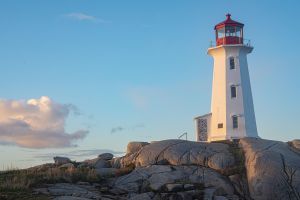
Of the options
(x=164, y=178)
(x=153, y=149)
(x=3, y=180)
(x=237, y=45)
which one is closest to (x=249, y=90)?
(x=237, y=45)

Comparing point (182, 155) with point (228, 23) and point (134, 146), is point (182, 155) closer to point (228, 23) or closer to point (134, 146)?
point (134, 146)

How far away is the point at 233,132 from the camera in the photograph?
4284 centimetres

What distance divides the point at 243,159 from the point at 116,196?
7.81 m

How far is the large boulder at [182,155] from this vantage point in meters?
26.0

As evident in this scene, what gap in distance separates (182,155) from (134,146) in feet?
14.6

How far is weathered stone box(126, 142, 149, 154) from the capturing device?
29794 mm

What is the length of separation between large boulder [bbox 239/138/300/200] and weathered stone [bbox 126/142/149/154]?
6.35m

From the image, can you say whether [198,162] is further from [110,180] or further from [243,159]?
[110,180]

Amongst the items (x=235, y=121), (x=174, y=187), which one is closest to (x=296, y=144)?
(x=174, y=187)

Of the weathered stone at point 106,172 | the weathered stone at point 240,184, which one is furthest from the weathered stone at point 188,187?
the weathered stone at point 106,172

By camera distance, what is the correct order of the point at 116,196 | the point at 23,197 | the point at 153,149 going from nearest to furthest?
the point at 23,197 → the point at 116,196 → the point at 153,149

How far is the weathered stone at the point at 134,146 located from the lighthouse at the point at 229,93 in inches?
551

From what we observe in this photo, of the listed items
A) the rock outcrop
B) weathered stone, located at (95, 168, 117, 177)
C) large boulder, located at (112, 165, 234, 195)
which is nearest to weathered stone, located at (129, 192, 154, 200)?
the rock outcrop

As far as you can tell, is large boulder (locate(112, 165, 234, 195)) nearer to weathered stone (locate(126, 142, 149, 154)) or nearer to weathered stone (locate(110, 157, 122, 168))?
weathered stone (locate(110, 157, 122, 168))
